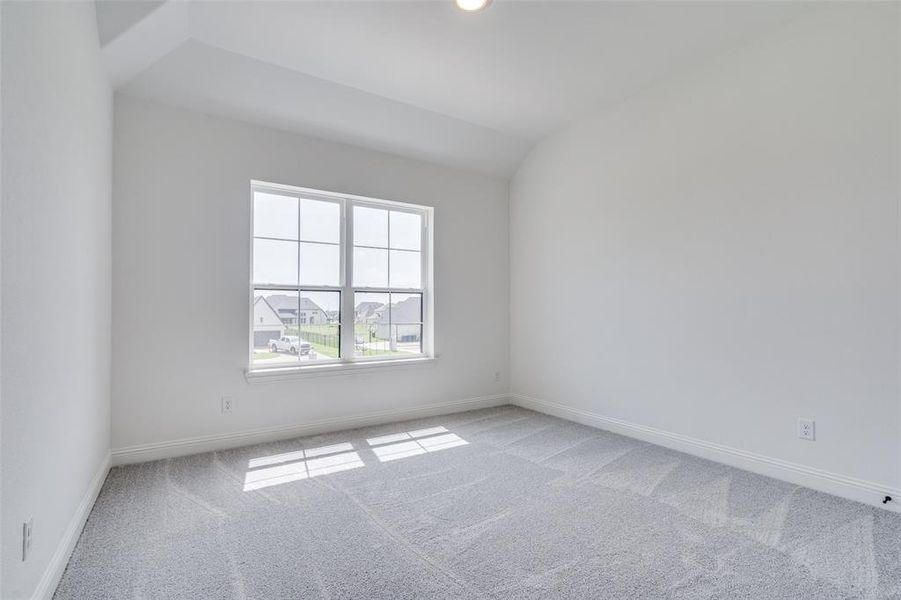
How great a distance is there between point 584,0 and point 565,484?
2.83 m

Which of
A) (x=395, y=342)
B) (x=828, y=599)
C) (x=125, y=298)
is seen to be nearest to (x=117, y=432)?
(x=125, y=298)

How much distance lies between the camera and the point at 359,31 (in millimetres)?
2723

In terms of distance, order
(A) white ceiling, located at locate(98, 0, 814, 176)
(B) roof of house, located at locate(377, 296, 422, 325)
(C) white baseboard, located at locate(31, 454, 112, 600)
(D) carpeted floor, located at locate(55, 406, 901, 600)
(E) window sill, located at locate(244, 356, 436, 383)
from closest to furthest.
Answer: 1. (C) white baseboard, located at locate(31, 454, 112, 600)
2. (D) carpeted floor, located at locate(55, 406, 901, 600)
3. (A) white ceiling, located at locate(98, 0, 814, 176)
4. (E) window sill, located at locate(244, 356, 436, 383)
5. (B) roof of house, located at locate(377, 296, 422, 325)

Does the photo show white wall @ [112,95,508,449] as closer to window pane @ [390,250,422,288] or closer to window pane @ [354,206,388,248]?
window pane @ [354,206,388,248]

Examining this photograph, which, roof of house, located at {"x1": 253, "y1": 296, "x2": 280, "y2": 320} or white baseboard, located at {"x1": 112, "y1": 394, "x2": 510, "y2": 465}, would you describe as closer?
white baseboard, located at {"x1": 112, "y1": 394, "x2": 510, "y2": 465}

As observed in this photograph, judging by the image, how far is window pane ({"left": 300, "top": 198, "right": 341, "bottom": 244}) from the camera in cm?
370

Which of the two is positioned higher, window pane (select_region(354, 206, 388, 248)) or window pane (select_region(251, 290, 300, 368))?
window pane (select_region(354, 206, 388, 248))

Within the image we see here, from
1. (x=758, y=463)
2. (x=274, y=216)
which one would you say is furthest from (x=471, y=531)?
(x=274, y=216)

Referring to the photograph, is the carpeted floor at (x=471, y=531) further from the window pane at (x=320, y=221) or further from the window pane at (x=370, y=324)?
the window pane at (x=320, y=221)

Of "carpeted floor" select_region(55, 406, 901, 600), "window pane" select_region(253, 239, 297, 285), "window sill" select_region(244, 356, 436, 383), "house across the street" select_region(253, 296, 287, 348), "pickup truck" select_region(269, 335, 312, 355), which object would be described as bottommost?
"carpeted floor" select_region(55, 406, 901, 600)

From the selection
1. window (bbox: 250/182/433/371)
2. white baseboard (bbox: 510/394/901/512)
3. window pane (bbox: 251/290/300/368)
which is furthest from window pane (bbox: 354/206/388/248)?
white baseboard (bbox: 510/394/901/512)

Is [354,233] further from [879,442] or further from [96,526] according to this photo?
[879,442]

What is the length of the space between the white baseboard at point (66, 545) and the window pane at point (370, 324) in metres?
1.99

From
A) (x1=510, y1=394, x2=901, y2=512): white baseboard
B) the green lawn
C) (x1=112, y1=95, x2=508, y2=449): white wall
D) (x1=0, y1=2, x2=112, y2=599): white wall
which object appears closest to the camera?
(x1=0, y1=2, x2=112, y2=599): white wall
